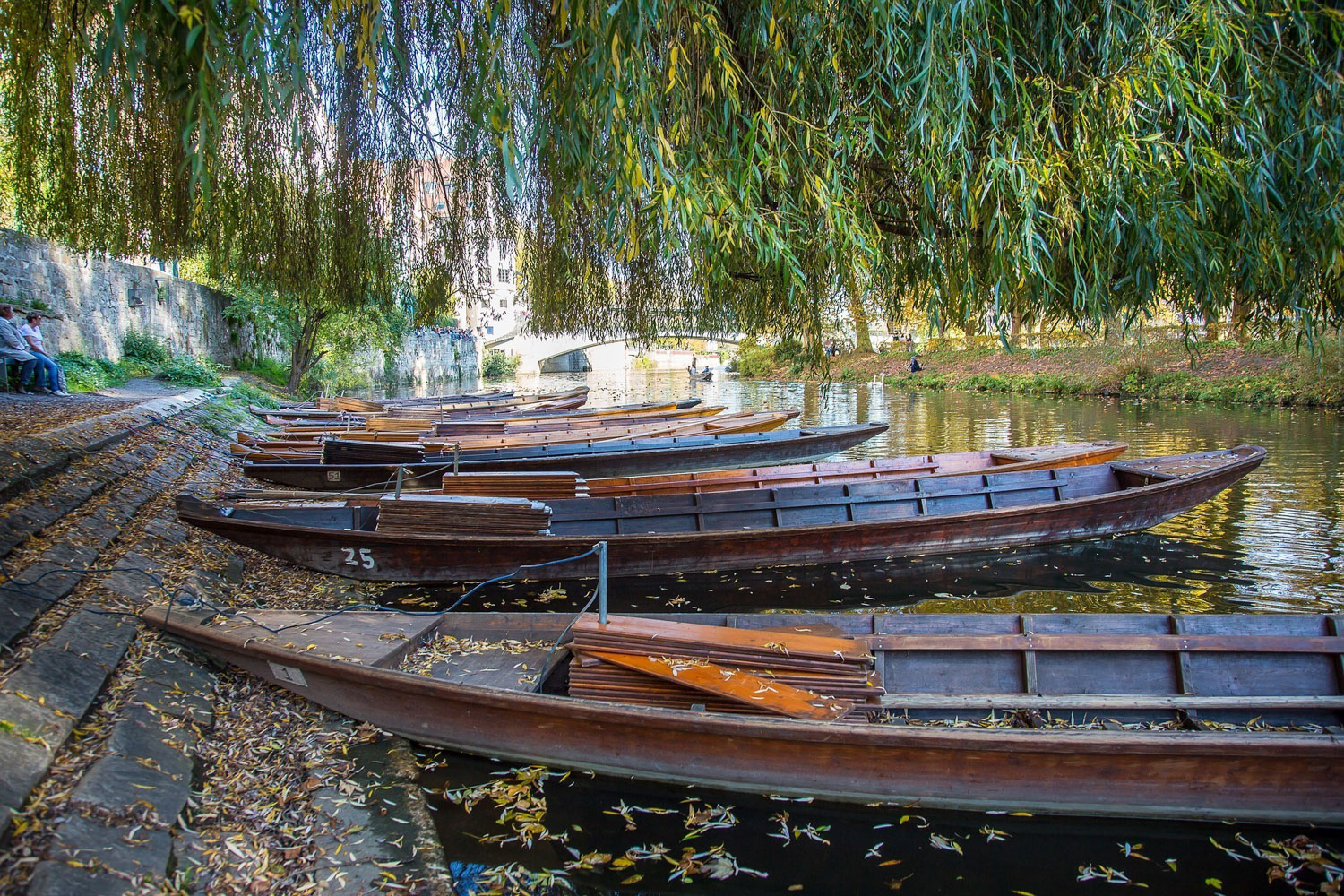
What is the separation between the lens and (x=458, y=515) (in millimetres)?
6855

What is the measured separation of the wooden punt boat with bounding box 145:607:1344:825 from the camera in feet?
11.2

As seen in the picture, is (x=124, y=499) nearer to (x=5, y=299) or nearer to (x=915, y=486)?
(x=915, y=486)

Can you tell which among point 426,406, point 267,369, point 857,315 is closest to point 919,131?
point 857,315

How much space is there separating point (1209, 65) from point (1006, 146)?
1.11 meters

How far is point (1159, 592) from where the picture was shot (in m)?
7.02

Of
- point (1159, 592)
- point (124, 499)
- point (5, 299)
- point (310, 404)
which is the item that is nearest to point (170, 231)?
point (124, 499)

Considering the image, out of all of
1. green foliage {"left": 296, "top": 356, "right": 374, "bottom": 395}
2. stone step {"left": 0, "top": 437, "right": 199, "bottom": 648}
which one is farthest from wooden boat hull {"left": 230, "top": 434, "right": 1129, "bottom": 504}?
green foliage {"left": 296, "top": 356, "right": 374, "bottom": 395}

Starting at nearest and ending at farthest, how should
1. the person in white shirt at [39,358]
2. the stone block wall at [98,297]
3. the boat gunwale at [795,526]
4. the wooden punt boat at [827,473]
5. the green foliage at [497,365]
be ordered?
the boat gunwale at [795,526]
the wooden punt boat at [827,473]
the person in white shirt at [39,358]
the stone block wall at [98,297]
the green foliage at [497,365]

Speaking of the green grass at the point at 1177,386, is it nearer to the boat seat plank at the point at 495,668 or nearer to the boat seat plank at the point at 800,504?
the boat seat plank at the point at 800,504

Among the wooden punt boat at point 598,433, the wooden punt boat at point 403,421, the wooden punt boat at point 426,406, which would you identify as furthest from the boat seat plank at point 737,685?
the wooden punt boat at point 426,406

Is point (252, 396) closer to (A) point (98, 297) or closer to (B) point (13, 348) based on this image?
(A) point (98, 297)

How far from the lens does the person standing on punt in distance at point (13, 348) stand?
11039 millimetres

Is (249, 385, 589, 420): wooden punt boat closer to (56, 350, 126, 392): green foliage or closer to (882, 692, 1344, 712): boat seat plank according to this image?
(56, 350, 126, 392): green foliage

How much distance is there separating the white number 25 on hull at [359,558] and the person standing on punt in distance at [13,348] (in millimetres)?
7927
